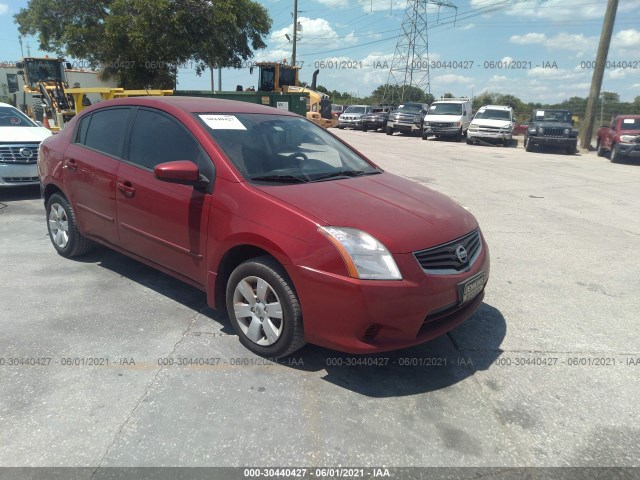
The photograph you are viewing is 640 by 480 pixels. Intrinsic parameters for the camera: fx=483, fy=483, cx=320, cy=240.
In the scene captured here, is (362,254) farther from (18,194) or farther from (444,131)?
(444,131)

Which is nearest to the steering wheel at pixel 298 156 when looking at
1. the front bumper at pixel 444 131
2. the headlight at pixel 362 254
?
the headlight at pixel 362 254

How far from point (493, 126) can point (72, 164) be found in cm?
2113

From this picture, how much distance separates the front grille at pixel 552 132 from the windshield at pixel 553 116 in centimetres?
75

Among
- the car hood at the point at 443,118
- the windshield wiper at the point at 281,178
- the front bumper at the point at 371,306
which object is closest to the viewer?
the front bumper at the point at 371,306

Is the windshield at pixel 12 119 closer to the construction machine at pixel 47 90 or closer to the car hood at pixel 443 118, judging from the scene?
the construction machine at pixel 47 90

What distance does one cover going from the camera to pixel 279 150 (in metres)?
3.87

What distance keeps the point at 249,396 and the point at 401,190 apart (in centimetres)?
192

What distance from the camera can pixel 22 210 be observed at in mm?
7430

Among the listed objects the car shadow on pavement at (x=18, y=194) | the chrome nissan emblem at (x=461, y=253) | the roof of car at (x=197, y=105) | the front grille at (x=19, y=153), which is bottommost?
the car shadow on pavement at (x=18, y=194)

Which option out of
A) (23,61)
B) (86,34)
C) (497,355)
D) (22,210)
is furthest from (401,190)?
(86,34)

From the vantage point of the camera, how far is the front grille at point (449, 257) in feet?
9.90

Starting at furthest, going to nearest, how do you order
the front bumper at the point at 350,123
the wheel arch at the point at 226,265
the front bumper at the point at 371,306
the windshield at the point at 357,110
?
the windshield at the point at 357,110, the front bumper at the point at 350,123, the wheel arch at the point at 226,265, the front bumper at the point at 371,306

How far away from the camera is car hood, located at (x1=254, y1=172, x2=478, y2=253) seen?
3004 millimetres

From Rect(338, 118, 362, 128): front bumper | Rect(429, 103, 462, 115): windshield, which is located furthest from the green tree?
Rect(429, 103, 462, 115): windshield
